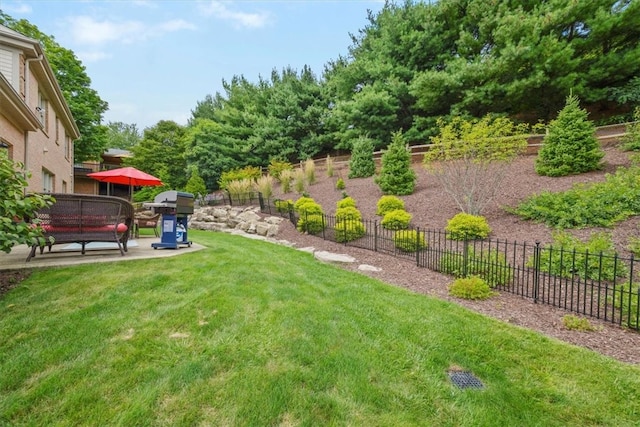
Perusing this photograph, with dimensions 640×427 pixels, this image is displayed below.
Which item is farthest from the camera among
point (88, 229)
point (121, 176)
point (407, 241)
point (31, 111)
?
point (121, 176)

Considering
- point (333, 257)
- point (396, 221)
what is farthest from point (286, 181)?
point (333, 257)

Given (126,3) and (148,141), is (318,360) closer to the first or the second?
(126,3)

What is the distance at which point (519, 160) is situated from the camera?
37.0 feet

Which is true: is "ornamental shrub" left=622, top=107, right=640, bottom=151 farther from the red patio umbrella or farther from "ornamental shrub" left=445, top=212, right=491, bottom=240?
the red patio umbrella

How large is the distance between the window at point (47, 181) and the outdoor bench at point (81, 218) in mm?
7906

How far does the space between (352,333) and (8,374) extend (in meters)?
2.38

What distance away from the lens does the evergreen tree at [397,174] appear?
10562mm

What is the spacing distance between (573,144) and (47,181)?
1739 centimetres

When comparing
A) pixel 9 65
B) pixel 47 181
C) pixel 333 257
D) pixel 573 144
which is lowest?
pixel 333 257

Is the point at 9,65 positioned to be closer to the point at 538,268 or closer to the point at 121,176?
the point at 121,176

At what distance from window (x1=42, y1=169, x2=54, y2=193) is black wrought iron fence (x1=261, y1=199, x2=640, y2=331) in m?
10.2

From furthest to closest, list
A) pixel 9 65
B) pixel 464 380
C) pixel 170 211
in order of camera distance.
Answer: pixel 9 65, pixel 170 211, pixel 464 380

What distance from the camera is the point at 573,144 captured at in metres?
8.36

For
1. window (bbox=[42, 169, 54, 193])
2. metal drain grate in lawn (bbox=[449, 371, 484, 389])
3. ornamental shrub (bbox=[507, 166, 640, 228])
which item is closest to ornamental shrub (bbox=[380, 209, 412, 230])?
ornamental shrub (bbox=[507, 166, 640, 228])
